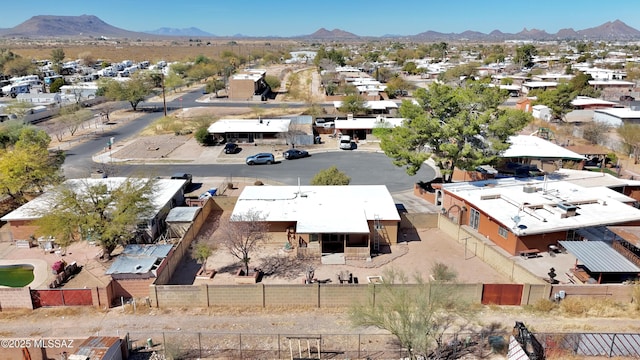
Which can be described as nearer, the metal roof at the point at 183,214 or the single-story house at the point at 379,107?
the metal roof at the point at 183,214

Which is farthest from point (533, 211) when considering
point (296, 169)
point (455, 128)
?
point (296, 169)

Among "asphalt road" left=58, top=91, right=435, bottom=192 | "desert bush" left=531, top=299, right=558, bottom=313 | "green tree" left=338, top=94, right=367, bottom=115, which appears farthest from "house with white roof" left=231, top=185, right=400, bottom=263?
"green tree" left=338, top=94, right=367, bottom=115

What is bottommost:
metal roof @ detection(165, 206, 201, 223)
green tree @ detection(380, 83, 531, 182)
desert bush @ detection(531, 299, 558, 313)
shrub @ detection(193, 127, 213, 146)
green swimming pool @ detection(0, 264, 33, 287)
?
green swimming pool @ detection(0, 264, 33, 287)

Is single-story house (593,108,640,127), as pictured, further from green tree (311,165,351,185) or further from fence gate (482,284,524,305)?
fence gate (482,284,524,305)

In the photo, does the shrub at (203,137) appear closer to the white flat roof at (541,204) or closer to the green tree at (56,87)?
the white flat roof at (541,204)

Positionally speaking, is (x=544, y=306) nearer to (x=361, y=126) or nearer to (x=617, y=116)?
(x=361, y=126)

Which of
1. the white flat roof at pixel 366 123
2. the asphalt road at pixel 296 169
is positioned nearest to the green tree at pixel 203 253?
the asphalt road at pixel 296 169

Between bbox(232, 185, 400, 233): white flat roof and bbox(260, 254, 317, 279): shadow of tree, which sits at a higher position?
bbox(232, 185, 400, 233): white flat roof
